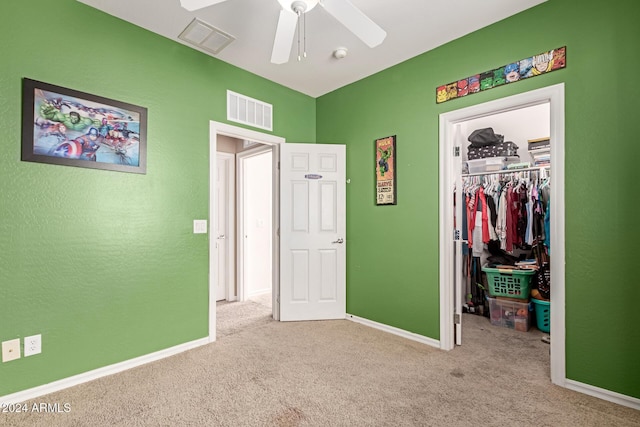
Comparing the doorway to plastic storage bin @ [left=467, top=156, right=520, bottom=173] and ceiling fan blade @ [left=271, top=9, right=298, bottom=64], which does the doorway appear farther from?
plastic storage bin @ [left=467, top=156, right=520, bottom=173]

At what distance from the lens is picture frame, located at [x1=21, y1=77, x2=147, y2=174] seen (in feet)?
6.96

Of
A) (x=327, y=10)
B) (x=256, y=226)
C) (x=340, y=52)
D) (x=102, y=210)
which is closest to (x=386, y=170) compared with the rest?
(x=340, y=52)

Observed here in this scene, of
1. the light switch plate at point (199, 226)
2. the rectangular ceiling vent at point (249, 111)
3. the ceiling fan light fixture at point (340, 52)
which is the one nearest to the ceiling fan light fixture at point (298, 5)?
the ceiling fan light fixture at point (340, 52)

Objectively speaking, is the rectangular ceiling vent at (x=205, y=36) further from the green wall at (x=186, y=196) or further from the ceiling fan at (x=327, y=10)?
the ceiling fan at (x=327, y=10)

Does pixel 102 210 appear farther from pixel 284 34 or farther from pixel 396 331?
pixel 396 331

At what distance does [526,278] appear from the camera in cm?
334

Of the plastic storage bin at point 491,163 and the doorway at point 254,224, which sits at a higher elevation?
the plastic storage bin at point 491,163

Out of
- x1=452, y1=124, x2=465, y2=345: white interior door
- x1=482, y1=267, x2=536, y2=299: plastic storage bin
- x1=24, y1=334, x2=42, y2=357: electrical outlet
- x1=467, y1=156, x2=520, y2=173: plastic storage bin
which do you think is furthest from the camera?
x1=467, y1=156, x2=520, y2=173: plastic storage bin

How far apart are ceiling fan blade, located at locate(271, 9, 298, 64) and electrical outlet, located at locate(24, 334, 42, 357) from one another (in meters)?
2.43

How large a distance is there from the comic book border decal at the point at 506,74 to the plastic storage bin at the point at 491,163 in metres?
1.50

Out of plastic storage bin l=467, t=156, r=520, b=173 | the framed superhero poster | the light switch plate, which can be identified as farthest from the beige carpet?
plastic storage bin l=467, t=156, r=520, b=173

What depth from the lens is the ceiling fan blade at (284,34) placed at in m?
1.78

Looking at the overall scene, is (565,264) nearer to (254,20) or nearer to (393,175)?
(393,175)

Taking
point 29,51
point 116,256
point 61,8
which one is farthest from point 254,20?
point 116,256
